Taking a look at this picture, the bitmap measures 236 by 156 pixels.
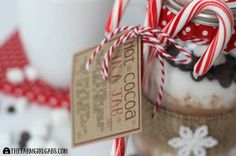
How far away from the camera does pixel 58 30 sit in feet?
1.96

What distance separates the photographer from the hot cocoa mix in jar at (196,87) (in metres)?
0.41

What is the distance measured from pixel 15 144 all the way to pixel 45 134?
0.13 feet

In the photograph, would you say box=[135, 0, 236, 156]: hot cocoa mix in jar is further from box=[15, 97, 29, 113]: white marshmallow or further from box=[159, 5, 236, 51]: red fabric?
box=[15, 97, 29, 113]: white marshmallow

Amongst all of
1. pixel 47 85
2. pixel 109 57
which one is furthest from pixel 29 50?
pixel 109 57

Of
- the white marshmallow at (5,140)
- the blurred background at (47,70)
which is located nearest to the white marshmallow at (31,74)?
the blurred background at (47,70)

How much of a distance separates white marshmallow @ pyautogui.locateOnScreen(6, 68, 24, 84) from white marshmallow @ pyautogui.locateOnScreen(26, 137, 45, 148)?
124 millimetres

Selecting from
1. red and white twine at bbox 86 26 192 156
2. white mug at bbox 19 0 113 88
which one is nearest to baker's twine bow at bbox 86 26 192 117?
red and white twine at bbox 86 26 192 156

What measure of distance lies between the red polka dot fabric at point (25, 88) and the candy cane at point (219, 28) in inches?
10.5

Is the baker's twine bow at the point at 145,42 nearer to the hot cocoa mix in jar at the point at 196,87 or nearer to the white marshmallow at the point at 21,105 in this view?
the hot cocoa mix in jar at the point at 196,87

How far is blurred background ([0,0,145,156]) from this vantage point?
57 centimetres

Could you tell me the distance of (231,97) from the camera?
0.46 meters

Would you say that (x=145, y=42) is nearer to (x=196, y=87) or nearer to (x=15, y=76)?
(x=196, y=87)

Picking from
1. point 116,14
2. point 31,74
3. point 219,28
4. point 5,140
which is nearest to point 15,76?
point 31,74

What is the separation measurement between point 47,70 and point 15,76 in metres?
0.05
